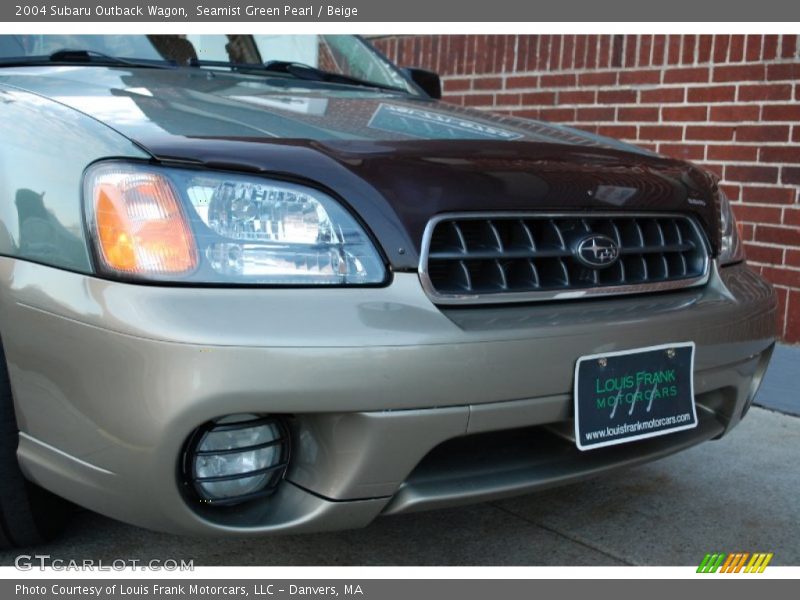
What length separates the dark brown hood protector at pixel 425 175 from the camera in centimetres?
188

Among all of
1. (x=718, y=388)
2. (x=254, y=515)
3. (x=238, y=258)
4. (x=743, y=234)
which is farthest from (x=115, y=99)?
(x=743, y=234)

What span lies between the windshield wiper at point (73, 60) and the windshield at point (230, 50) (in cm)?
1

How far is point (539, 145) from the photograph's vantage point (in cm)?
234

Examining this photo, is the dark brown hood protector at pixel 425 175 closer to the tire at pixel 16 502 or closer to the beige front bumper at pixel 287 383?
the beige front bumper at pixel 287 383

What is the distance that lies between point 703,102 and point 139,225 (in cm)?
370

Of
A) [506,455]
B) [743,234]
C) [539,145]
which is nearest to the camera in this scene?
[506,455]

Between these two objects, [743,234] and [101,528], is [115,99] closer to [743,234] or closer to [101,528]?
[101,528]

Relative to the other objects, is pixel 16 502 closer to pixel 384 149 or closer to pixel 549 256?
pixel 384 149

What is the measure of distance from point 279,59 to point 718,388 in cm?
187

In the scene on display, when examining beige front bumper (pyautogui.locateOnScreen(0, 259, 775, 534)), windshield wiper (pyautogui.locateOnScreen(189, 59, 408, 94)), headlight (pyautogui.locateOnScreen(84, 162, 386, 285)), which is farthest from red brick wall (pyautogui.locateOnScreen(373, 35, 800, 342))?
headlight (pyautogui.locateOnScreen(84, 162, 386, 285))

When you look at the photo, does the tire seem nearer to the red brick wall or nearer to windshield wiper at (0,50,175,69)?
windshield wiper at (0,50,175,69)

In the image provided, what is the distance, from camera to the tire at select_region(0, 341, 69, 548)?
201cm

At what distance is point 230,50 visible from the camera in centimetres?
316

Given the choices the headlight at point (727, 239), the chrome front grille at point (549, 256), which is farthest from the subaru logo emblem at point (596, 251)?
the headlight at point (727, 239)
